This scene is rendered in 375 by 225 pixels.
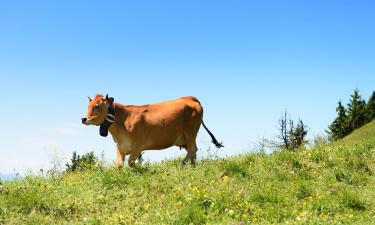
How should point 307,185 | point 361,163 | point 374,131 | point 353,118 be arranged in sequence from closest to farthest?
Result: point 307,185 < point 361,163 < point 374,131 < point 353,118

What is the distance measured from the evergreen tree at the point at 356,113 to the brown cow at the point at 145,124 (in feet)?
133

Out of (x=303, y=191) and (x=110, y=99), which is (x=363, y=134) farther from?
(x=110, y=99)

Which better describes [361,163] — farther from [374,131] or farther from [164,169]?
[374,131]

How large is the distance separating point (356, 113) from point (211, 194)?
46.3 meters

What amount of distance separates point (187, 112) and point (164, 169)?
1.71m

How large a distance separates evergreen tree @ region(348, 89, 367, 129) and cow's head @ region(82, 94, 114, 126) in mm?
42222

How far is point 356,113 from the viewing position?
5272 centimetres

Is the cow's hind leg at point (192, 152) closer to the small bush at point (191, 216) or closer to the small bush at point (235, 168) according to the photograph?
the small bush at point (235, 168)

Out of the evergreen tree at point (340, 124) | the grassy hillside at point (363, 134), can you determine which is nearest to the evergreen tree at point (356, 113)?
the evergreen tree at point (340, 124)

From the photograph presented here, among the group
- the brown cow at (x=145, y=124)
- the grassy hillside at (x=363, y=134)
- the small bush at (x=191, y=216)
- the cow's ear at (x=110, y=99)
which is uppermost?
the cow's ear at (x=110, y=99)

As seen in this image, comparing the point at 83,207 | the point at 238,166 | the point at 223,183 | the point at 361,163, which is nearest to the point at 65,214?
the point at 83,207

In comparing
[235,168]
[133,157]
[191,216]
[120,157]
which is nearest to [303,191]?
[235,168]

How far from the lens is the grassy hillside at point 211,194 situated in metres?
8.91

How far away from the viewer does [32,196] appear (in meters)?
9.70
